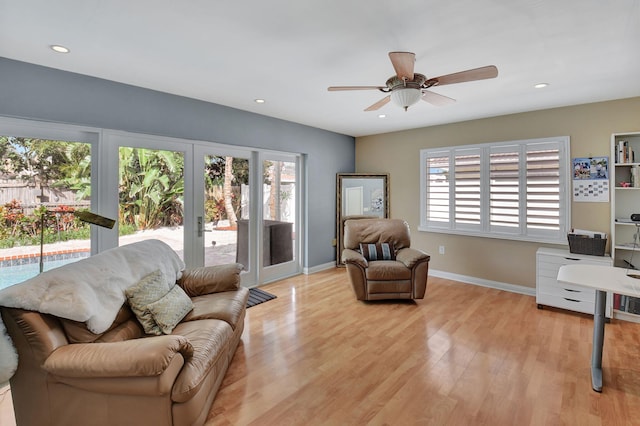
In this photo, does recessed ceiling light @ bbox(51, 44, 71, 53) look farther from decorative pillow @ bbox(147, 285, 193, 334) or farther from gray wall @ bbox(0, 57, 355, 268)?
decorative pillow @ bbox(147, 285, 193, 334)

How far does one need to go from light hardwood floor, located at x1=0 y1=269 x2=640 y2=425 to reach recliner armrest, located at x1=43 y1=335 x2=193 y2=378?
2.04 feet

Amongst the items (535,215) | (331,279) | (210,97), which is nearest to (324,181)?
(331,279)

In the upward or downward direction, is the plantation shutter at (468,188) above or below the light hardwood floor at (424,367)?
above

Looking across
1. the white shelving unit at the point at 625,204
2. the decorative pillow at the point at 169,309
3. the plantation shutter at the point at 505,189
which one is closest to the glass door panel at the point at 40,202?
the decorative pillow at the point at 169,309

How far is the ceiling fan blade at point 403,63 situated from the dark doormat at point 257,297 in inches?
116

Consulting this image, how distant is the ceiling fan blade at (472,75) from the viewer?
2072mm

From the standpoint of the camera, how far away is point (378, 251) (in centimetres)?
407

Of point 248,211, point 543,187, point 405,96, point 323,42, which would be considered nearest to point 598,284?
point 405,96

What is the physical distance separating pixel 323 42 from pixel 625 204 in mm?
3840

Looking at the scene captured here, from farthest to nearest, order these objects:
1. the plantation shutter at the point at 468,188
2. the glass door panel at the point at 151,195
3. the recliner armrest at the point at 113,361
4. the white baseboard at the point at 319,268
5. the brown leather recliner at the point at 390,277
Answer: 1. the white baseboard at the point at 319,268
2. the plantation shutter at the point at 468,188
3. the brown leather recliner at the point at 390,277
4. the glass door panel at the point at 151,195
5. the recliner armrest at the point at 113,361

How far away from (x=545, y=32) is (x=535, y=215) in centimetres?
264

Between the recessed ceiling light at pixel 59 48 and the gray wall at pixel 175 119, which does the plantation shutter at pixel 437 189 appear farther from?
the recessed ceiling light at pixel 59 48

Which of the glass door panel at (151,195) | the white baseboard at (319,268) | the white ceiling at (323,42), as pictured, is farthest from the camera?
the white baseboard at (319,268)

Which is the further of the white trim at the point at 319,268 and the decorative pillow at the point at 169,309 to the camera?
the white trim at the point at 319,268
